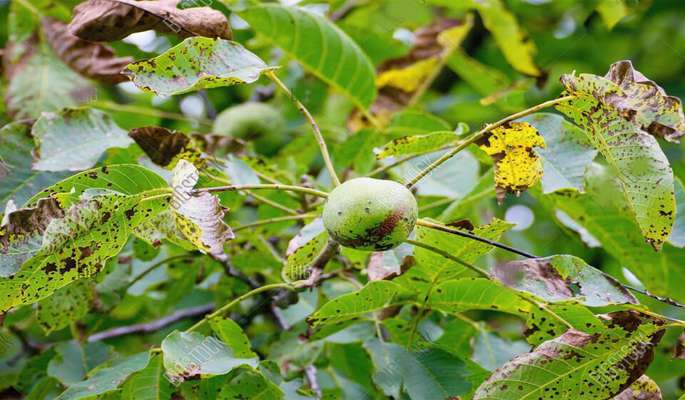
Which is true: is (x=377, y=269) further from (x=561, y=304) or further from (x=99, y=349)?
(x=99, y=349)

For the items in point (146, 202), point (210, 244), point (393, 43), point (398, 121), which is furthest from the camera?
point (393, 43)

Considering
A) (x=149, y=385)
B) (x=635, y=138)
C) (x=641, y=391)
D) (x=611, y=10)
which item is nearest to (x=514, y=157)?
(x=635, y=138)

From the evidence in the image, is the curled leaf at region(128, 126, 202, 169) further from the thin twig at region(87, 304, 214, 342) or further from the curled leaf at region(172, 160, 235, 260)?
the thin twig at region(87, 304, 214, 342)

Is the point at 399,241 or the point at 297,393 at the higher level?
the point at 399,241

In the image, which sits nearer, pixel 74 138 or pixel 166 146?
pixel 166 146

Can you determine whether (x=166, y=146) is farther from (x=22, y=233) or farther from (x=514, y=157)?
(x=514, y=157)

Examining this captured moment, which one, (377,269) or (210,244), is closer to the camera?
(210,244)

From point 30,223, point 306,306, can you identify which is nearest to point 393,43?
point 306,306

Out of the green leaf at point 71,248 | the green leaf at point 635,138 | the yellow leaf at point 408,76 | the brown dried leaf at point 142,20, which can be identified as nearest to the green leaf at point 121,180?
the green leaf at point 71,248
